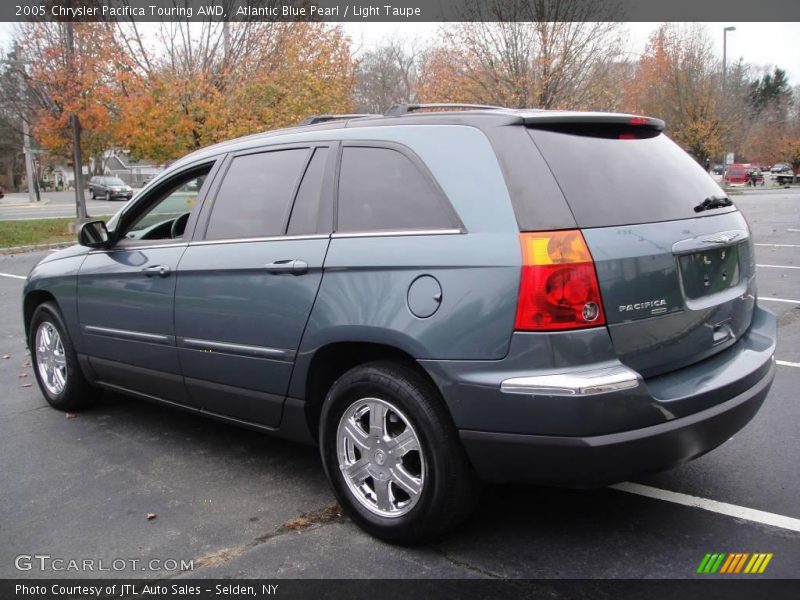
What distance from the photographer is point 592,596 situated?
268 centimetres

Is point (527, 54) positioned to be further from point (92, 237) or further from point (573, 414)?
point (573, 414)

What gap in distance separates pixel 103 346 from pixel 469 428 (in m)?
2.91

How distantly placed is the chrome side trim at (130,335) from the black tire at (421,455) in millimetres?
1384

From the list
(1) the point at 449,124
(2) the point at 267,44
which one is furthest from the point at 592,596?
(2) the point at 267,44

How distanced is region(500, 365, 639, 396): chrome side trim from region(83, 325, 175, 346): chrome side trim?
7.40 ft

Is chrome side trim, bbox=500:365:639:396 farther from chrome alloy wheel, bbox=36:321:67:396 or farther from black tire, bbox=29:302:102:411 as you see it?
chrome alloy wheel, bbox=36:321:67:396

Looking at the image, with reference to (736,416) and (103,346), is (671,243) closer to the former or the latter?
(736,416)

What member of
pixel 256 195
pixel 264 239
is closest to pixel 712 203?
pixel 264 239

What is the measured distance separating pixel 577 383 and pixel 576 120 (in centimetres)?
117

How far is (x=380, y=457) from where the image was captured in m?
3.14

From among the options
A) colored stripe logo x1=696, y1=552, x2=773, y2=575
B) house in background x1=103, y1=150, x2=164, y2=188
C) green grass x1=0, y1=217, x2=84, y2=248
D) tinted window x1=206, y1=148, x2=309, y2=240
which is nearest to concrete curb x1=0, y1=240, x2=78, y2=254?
green grass x1=0, y1=217, x2=84, y2=248

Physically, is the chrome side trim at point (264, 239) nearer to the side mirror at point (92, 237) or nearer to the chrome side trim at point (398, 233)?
the chrome side trim at point (398, 233)

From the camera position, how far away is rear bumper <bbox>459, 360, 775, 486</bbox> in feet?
8.64

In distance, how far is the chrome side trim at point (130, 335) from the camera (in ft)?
13.6
